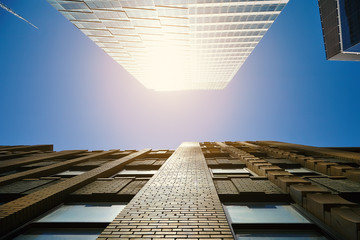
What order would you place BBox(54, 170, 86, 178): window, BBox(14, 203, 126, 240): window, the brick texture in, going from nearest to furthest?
the brick texture
BBox(14, 203, 126, 240): window
BBox(54, 170, 86, 178): window

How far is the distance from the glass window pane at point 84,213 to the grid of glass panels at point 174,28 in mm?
27818

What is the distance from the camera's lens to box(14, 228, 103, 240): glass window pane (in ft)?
17.4

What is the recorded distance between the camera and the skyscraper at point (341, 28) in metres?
38.1

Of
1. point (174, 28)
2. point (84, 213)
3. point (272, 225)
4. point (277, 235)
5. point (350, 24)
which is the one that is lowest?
point (84, 213)

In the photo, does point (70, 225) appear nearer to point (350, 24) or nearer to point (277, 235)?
point (277, 235)

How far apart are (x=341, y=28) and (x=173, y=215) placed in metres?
57.4

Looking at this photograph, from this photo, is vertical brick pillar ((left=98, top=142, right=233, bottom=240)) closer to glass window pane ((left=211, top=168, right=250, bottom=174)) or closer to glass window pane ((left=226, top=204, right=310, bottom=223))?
glass window pane ((left=226, top=204, right=310, bottom=223))

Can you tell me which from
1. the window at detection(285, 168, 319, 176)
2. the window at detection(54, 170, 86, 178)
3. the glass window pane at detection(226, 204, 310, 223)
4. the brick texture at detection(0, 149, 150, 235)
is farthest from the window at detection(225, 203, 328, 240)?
the window at detection(54, 170, 86, 178)

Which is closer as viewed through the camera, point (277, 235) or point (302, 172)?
point (277, 235)

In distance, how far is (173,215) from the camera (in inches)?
211

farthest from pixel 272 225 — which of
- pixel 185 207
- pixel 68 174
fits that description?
pixel 68 174

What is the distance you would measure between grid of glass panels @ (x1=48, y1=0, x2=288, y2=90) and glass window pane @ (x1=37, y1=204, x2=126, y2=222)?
91.3ft

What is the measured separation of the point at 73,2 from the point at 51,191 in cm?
2881

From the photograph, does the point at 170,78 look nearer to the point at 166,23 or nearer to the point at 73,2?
the point at 166,23
